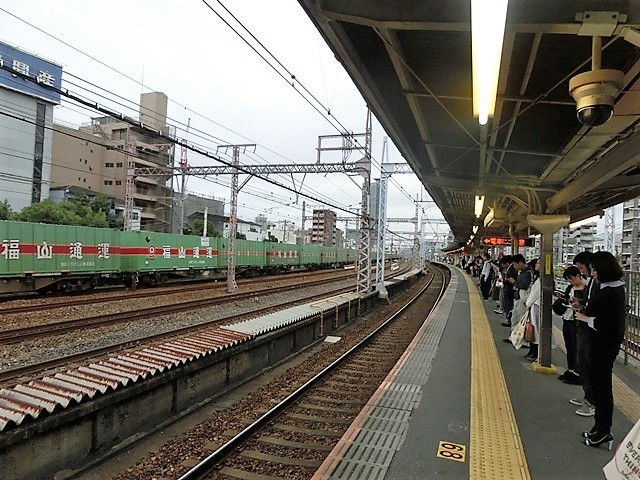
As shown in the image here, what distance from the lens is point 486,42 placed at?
2311mm

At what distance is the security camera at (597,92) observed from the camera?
2.91 metres

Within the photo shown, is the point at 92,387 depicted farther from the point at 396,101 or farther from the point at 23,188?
the point at 23,188

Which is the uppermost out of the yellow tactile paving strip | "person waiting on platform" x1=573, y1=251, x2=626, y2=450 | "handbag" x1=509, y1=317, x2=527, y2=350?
"person waiting on platform" x1=573, y1=251, x2=626, y2=450

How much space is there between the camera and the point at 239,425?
Answer: 17.2 ft

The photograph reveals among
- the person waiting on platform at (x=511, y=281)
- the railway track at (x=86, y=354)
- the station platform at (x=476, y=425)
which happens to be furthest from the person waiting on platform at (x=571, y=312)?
the railway track at (x=86, y=354)

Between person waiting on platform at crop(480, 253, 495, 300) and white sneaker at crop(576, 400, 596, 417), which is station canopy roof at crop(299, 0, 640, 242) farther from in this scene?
person waiting on platform at crop(480, 253, 495, 300)

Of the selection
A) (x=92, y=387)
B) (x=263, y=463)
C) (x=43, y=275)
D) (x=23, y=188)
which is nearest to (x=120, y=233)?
(x=43, y=275)

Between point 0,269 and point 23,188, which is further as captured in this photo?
point 23,188

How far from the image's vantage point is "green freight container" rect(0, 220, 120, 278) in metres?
14.4

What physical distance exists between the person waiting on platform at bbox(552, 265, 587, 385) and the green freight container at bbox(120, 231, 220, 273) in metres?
17.8

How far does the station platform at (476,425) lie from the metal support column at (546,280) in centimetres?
29

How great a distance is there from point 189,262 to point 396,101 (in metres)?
20.1

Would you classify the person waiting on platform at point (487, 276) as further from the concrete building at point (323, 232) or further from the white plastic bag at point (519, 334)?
the concrete building at point (323, 232)

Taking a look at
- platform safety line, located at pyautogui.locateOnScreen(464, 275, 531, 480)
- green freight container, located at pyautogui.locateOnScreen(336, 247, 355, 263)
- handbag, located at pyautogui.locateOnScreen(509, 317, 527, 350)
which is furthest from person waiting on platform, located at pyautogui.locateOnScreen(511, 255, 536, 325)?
green freight container, located at pyautogui.locateOnScreen(336, 247, 355, 263)
